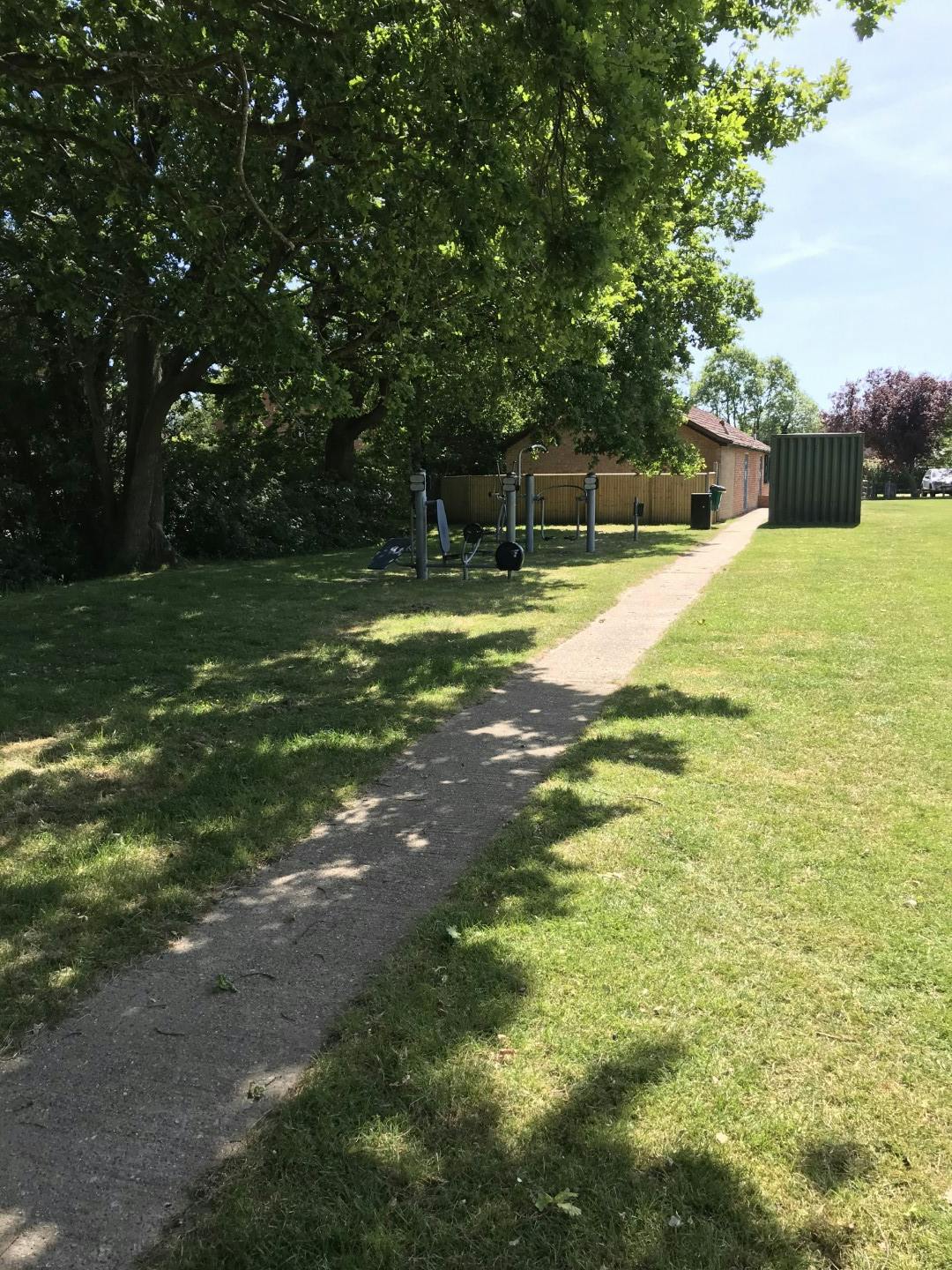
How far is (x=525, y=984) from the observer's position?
122 inches

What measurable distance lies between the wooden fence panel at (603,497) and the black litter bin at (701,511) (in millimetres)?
2077

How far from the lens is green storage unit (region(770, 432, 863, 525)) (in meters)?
28.9

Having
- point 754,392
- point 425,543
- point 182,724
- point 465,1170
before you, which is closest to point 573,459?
point 425,543

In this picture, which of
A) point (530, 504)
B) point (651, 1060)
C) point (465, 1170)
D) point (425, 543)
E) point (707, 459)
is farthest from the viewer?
point (707, 459)

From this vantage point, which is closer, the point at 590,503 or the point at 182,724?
the point at 182,724

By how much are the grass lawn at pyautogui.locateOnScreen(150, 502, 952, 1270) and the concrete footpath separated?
15 centimetres

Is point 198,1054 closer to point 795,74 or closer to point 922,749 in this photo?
point 922,749

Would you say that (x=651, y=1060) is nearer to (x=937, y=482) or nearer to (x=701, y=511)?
(x=701, y=511)

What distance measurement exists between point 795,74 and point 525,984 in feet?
54.6

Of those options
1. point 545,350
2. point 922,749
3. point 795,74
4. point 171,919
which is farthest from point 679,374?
point 171,919

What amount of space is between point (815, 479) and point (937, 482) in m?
38.3

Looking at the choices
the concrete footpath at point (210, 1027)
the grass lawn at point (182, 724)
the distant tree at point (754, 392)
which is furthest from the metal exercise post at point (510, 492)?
the distant tree at point (754, 392)

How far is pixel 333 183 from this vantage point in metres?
10.6

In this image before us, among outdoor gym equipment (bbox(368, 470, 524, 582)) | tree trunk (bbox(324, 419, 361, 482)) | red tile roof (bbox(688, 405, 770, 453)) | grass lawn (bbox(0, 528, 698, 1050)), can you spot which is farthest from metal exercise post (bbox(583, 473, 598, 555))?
red tile roof (bbox(688, 405, 770, 453))
